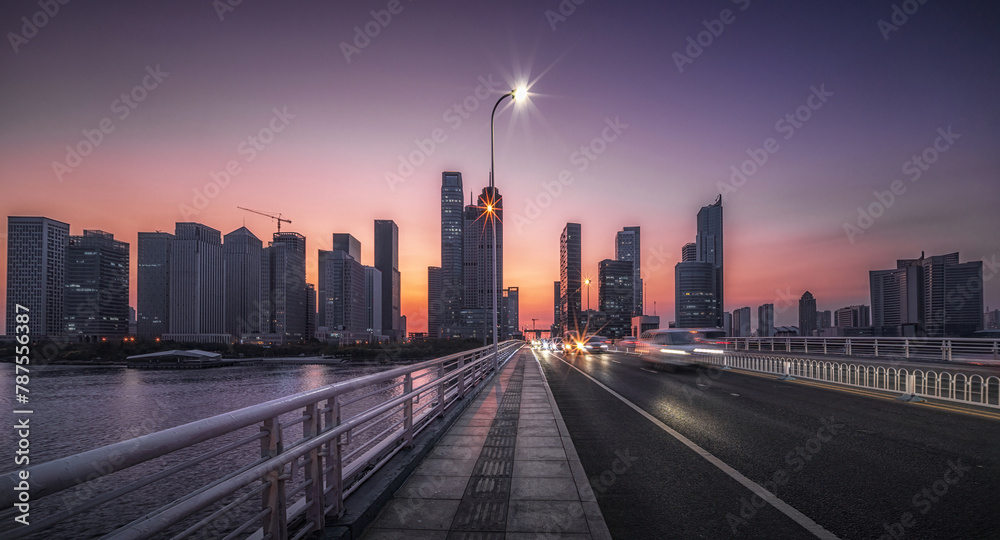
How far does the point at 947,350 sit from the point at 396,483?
95.7 ft

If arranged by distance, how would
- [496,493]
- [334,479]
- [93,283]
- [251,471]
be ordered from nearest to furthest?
1. [251,471]
2. [334,479]
3. [496,493]
4. [93,283]

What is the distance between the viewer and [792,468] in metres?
6.23

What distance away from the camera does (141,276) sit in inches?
7525

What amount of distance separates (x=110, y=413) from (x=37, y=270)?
4048 inches

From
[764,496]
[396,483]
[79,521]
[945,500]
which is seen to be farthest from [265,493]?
[79,521]
